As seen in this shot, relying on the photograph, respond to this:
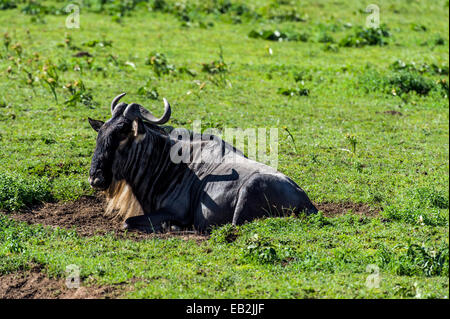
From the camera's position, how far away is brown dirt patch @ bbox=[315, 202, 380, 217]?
785cm

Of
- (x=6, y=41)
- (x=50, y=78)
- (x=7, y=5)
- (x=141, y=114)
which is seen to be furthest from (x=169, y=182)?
(x=7, y=5)

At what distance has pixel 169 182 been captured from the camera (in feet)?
25.6

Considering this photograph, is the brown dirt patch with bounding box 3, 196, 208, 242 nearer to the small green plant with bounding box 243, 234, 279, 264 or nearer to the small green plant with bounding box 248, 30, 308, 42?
the small green plant with bounding box 243, 234, 279, 264

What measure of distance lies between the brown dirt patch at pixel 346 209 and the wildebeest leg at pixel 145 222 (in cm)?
181

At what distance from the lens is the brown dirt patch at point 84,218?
736 cm

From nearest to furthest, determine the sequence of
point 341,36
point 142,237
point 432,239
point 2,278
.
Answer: point 2,278, point 432,239, point 142,237, point 341,36

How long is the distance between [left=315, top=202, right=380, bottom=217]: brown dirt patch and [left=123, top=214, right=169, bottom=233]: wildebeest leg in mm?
1811

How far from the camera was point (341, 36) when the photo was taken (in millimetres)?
17906

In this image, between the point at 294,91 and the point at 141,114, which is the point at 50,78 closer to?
the point at 294,91

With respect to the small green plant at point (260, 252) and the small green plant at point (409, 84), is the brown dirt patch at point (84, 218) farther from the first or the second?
the small green plant at point (409, 84)

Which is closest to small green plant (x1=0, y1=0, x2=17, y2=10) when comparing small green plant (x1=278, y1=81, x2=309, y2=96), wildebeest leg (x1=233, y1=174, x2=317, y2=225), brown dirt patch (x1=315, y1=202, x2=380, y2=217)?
small green plant (x1=278, y1=81, x2=309, y2=96)

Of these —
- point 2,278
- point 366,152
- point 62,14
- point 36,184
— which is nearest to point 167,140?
point 36,184

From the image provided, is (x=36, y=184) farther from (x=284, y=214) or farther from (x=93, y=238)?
(x=284, y=214)

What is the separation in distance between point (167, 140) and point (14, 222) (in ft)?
6.04
